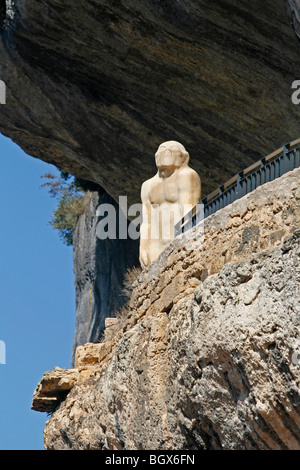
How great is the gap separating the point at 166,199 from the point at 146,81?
602 centimetres

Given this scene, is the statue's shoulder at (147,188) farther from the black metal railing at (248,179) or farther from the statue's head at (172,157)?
the black metal railing at (248,179)

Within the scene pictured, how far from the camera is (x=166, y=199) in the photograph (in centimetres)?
1430

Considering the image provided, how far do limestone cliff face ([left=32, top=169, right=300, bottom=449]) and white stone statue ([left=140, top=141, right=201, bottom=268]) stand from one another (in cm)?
60

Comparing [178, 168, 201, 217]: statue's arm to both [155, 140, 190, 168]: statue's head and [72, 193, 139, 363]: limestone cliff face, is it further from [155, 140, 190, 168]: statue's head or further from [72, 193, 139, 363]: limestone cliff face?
[72, 193, 139, 363]: limestone cliff face

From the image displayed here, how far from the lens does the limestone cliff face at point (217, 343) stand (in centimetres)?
944

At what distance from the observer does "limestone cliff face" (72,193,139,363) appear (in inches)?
973

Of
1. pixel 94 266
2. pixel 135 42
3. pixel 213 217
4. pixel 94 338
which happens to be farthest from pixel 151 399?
pixel 94 266

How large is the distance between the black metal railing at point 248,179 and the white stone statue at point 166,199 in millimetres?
916

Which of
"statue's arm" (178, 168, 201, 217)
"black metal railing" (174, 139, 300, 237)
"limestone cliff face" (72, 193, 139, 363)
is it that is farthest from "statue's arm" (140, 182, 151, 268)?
"limestone cliff face" (72, 193, 139, 363)

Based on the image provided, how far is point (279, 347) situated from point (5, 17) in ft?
42.7

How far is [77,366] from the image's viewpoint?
16344 millimetres

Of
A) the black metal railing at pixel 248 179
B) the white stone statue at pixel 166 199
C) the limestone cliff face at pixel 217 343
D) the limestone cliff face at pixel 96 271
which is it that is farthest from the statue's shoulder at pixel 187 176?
the limestone cliff face at pixel 96 271

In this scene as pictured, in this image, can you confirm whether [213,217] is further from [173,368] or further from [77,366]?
[77,366]

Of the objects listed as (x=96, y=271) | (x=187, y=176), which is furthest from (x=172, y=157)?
(x=96, y=271)
